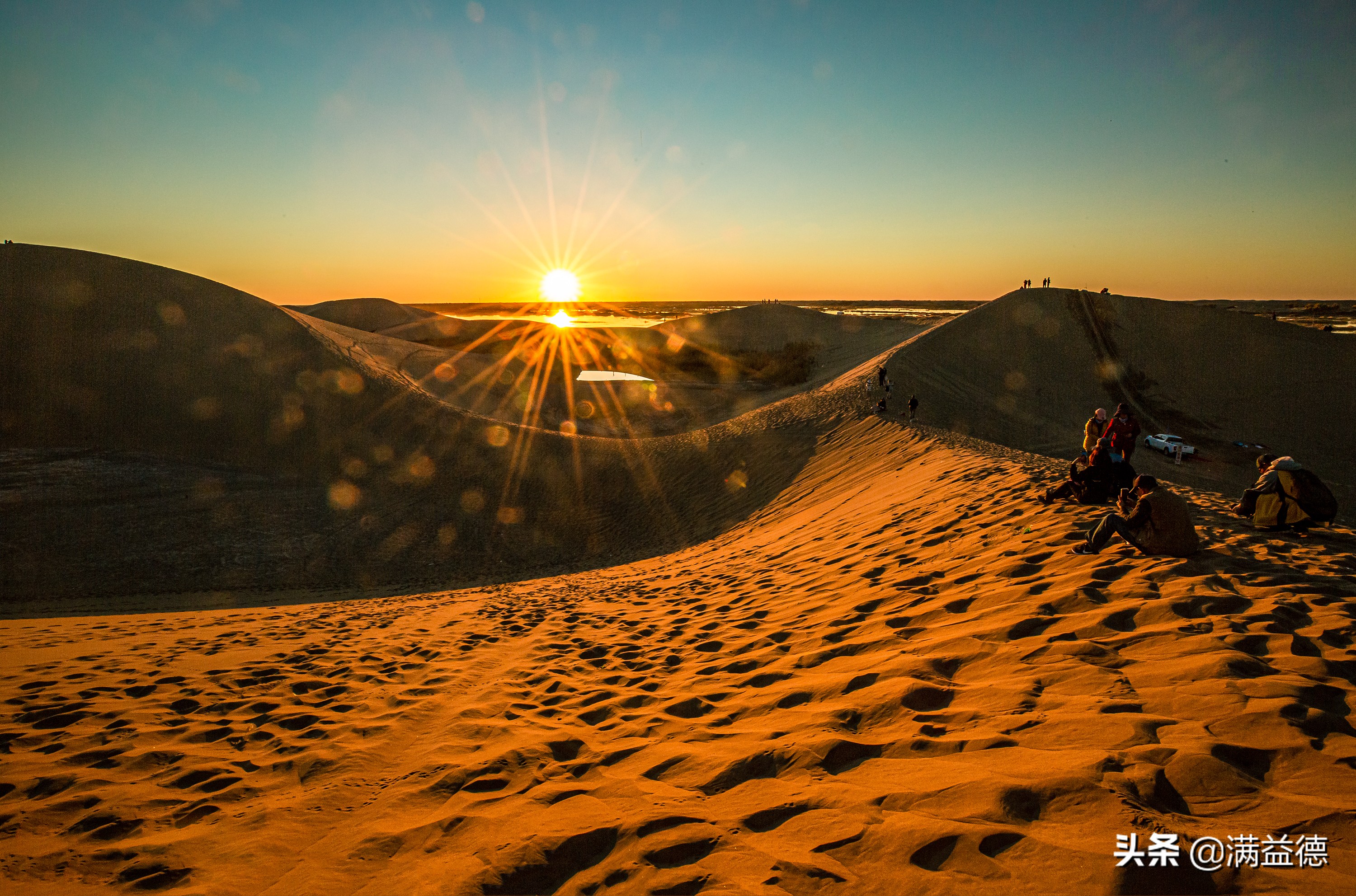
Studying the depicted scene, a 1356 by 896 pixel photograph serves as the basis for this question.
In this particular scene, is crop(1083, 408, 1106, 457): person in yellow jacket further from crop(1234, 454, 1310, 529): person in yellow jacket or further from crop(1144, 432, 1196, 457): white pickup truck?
crop(1144, 432, 1196, 457): white pickup truck

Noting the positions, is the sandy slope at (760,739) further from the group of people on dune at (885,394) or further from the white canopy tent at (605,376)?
the white canopy tent at (605,376)

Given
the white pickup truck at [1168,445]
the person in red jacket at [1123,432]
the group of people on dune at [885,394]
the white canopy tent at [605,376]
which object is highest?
the white canopy tent at [605,376]

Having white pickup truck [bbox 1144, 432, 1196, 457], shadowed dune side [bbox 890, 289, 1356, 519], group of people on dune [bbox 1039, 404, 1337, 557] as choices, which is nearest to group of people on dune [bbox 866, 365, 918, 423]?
shadowed dune side [bbox 890, 289, 1356, 519]

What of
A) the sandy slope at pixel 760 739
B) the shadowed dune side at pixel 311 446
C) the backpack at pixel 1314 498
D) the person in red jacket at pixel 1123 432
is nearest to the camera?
the sandy slope at pixel 760 739

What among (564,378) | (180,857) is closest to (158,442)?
(180,857)

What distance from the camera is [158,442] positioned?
46.1 feet

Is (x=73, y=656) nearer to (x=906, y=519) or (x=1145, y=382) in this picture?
(x=906, y=519)

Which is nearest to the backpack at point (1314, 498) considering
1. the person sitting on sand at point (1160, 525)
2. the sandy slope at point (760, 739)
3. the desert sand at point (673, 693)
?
the desert sand at point (673, 693)

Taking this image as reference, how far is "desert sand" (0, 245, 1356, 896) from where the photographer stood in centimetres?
229

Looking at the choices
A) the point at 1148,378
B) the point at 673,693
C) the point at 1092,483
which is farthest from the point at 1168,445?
the point at 673,693

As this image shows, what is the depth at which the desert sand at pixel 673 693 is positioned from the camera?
2.29 meters

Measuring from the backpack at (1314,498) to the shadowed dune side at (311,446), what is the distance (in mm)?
8020

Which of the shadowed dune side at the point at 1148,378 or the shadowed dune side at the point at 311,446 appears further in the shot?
the shadowed dune side at the point at 1148,378

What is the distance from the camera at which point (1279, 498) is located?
5723 millimetres
